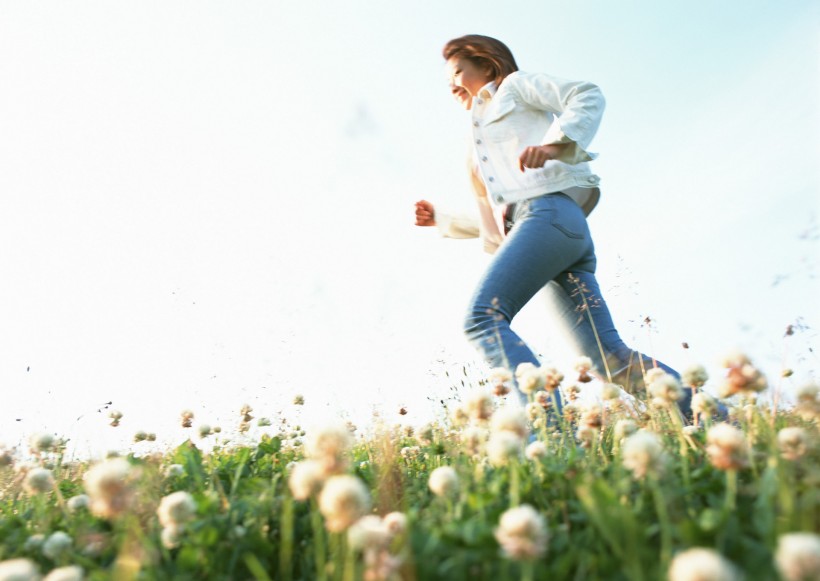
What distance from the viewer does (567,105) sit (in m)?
3.60

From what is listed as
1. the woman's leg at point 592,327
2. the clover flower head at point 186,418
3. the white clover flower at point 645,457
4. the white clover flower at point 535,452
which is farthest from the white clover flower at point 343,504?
the woman's leg at point 592,327

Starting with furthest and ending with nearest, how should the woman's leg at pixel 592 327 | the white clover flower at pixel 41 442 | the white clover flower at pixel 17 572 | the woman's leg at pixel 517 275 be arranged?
the woman's leg at pixel 592 327 → the woman's leg at pixel 517 275 → the white clover flower at pixel 41 442 → the white clover flower at pixel 17 572

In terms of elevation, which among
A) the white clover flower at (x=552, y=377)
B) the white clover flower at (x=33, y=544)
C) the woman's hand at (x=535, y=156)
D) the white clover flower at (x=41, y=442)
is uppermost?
the woman's hand at (x=535, y=156)

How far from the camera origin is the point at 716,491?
168 cm

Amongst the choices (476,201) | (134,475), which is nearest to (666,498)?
(134,475)

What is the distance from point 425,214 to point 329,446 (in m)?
3.17

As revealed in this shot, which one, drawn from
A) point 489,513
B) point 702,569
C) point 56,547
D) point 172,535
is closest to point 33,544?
point 56,547

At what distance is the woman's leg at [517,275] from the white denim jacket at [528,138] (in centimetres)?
22

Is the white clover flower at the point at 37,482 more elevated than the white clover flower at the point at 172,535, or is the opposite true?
the white clover flower at the point at 37,482

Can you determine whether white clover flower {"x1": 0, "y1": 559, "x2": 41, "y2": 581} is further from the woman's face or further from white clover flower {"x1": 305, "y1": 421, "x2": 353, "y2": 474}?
the woman's face

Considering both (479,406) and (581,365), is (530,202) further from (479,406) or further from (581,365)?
(479,406)

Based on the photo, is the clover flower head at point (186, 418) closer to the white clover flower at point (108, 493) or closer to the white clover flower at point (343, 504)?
the white clover flower at point (108, 493)

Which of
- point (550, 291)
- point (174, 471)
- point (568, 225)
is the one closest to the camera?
point (174, 471)

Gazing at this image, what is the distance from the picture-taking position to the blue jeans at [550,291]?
10.7 feet
